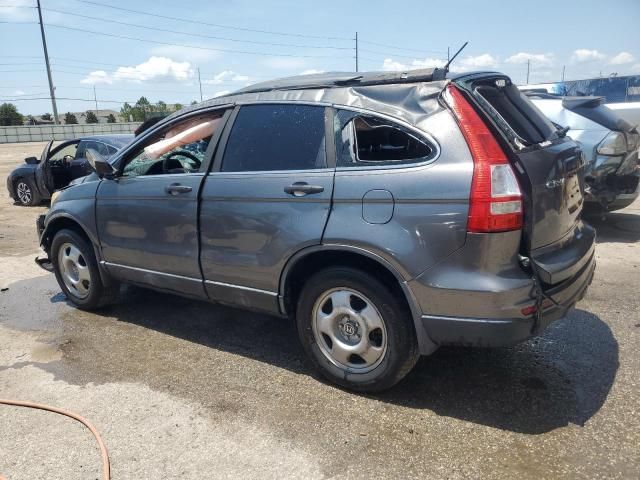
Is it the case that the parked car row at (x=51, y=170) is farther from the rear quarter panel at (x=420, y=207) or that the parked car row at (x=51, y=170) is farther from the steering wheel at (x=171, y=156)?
the rear quarter panel at (x=420, y=207)

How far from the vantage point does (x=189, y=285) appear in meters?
3.99

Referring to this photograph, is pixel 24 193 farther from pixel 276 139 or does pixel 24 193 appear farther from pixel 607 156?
pixel 607 156

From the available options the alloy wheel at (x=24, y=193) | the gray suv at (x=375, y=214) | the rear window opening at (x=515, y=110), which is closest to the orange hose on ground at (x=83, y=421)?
the gray suv at (x=375, y=214)

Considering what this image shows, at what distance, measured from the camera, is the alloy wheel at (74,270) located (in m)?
4.82

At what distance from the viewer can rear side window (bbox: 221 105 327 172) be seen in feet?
10.9

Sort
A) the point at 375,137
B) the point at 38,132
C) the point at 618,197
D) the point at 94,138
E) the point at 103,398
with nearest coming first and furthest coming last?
the point at 375,137, the point at 103,398, the point at 618,197, the point at 94,138, the point at 38,132

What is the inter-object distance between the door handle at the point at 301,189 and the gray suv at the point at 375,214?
1 centimetres

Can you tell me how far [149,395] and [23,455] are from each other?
2.49 ft

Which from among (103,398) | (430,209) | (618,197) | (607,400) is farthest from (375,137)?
(618,197)

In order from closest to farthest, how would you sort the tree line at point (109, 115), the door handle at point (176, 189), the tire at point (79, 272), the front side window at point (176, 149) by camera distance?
the door handle at point (176, 189) < the front side window at point (176, 149) < the tire at point (79, 272) < the tree line at point (109, 115)

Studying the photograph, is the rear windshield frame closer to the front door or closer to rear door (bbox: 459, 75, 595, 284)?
rear door (bbox: 459, 75, 595, 284)

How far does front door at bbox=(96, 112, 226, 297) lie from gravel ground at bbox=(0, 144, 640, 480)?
0.58 metres

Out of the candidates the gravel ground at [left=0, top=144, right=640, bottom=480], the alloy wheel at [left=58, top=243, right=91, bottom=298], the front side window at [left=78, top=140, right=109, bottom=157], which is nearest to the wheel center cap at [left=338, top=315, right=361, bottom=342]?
the gravel ground at [left=0, top=144, right=640, bottom=480]

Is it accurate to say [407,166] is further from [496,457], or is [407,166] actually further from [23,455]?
[23,455]
